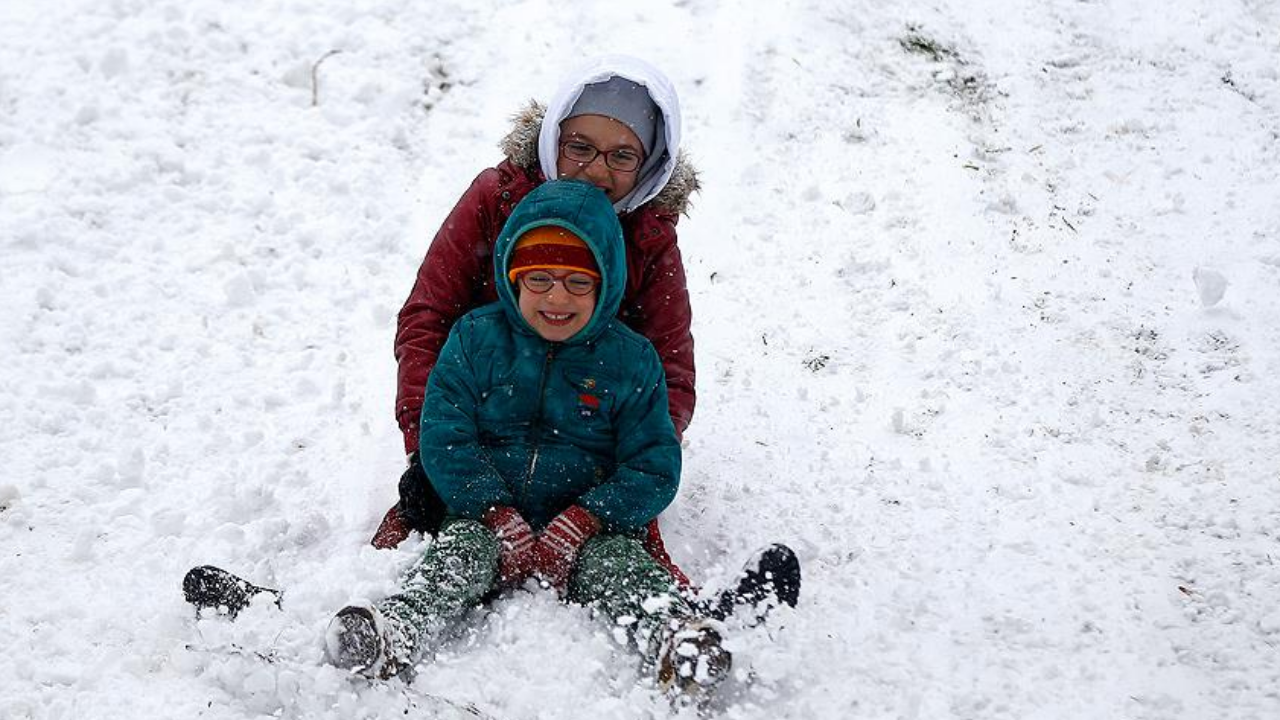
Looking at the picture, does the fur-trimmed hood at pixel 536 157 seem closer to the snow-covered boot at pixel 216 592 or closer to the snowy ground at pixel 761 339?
the snowy ground at pixel 761 339

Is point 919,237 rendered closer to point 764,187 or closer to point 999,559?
point 764,187

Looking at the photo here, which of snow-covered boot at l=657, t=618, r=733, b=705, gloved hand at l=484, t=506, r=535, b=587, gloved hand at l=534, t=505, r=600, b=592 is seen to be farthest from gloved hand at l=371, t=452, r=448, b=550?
snow-covered boot at l=657, t=618, r=733, b=705

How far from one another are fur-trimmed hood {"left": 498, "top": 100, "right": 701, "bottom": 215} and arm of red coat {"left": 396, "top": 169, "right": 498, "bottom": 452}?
0.41 feet

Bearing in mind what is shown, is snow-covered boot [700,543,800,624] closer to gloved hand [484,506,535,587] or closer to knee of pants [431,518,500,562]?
gloved hand [484,506,535,587]

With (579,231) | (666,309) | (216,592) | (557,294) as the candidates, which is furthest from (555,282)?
(216,592)

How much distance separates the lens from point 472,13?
7.04m

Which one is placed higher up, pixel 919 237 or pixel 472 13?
pixel 472 13

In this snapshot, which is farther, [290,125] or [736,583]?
[290,125]

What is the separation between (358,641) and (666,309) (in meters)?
1.62

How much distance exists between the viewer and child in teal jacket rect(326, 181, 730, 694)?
3.11 metres

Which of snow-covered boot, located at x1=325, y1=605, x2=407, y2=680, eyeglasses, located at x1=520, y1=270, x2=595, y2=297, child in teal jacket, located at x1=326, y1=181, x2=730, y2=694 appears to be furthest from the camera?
eyeglasses, located at x1=520, y1=270, x2=595, y2=297

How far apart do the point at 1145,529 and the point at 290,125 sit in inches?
186

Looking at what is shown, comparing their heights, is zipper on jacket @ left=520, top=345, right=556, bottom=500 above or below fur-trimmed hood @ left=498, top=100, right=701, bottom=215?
below

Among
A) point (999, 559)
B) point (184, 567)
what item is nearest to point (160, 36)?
point (184, 567)
